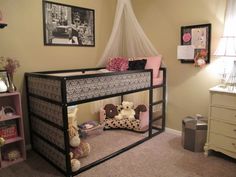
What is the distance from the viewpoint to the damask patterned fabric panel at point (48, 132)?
7.13 ft

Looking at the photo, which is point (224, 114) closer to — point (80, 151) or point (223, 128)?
point (223, 128)

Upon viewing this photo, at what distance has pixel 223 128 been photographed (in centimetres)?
242

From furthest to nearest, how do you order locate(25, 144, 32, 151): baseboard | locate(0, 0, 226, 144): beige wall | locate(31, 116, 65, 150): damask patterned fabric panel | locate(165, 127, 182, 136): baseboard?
locate(165, 127, 182, 136): baseboard, locate(25, 144, 32, 151): baseboard, locate(0, 0, 226, 144): beige wall, locate(31, 116, 65, 150): damask patterned fabric panel

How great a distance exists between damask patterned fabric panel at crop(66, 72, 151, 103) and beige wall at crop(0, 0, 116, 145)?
3.11 feet

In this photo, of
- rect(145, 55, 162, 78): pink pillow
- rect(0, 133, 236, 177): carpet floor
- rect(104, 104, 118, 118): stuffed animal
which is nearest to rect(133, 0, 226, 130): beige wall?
rect(145, 55, 162, 78): pink pillow

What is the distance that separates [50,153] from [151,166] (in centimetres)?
115

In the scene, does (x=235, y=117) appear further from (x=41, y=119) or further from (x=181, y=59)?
(x=41, y=119)

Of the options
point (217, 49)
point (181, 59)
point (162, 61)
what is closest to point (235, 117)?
point (217, 49)

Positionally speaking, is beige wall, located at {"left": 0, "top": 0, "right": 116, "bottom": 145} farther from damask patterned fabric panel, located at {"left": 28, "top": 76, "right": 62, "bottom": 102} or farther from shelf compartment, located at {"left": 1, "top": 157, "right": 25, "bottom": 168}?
shelf compartment, located at {"left": 1, "top": 157, "right": 25, "bottom": 168}

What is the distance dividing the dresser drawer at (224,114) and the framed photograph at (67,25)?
6.65ft

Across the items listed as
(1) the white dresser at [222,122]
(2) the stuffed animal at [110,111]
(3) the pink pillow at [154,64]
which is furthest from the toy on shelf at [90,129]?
(1) the white dresser at [222,122]

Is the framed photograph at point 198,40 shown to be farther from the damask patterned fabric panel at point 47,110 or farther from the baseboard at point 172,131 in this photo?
the damask patterned fabric panel at point 47,110

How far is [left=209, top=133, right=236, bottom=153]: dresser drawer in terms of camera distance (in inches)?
93.3

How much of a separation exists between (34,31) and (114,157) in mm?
1888
